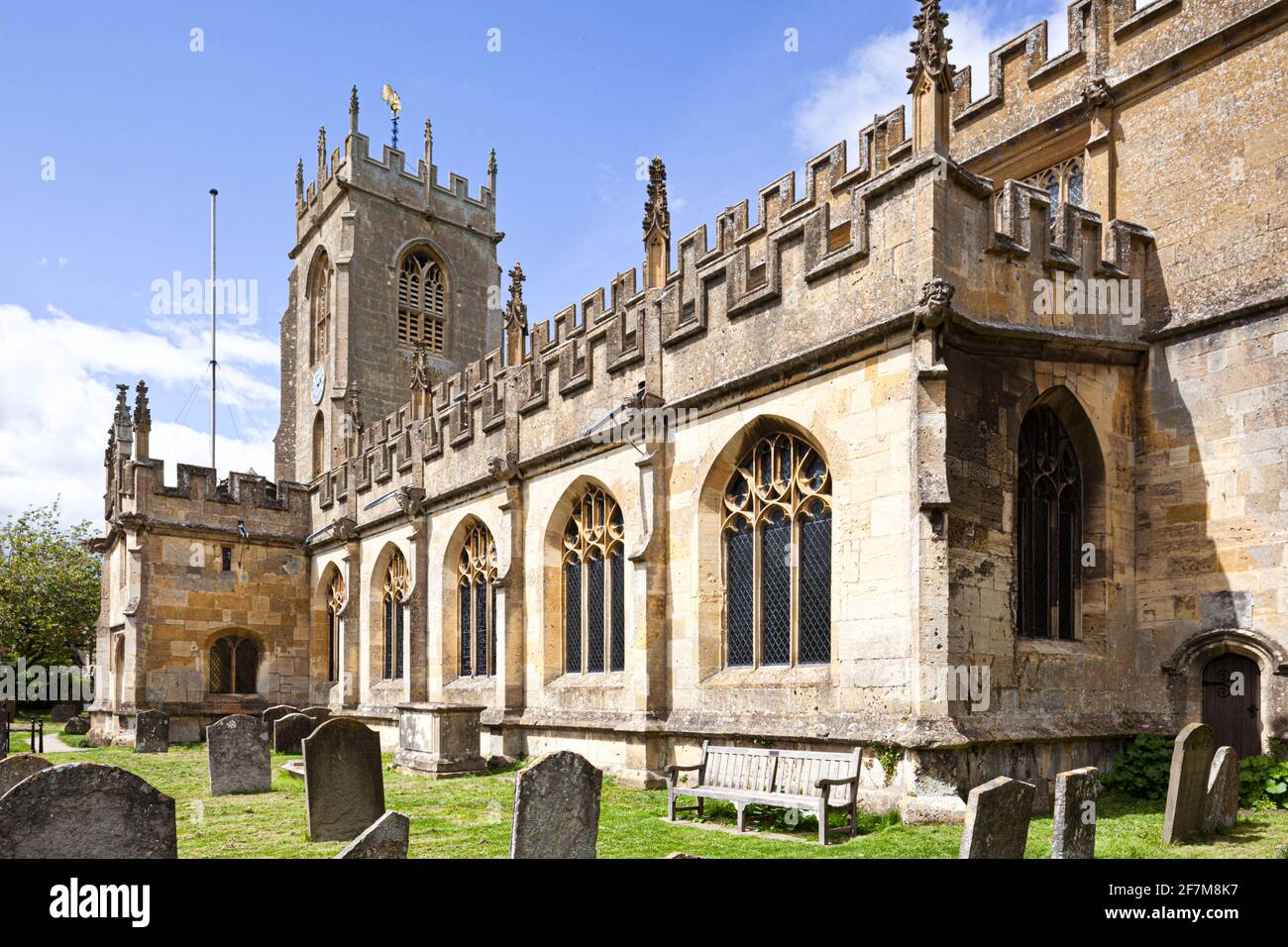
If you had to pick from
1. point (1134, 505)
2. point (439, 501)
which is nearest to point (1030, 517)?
point (1134, 505)

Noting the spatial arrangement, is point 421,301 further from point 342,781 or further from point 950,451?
point 950,451

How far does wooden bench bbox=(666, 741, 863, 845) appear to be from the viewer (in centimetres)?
958

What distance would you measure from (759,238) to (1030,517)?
814 centimetres

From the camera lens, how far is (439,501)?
19938 millimetres

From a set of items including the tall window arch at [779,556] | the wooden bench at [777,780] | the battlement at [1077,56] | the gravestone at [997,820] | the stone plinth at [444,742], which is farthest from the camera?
the stone plinth at [444,742]

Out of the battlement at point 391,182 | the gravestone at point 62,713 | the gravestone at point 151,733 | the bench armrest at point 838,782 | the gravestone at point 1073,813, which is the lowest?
the gravestone at point 62,713

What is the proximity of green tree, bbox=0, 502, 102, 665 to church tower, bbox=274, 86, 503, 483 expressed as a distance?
8330 millimetres

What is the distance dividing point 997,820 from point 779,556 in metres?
5.95

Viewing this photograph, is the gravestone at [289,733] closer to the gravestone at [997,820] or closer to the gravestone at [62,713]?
the gravestone at [997,820]

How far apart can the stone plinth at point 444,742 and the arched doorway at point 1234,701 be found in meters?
9.59

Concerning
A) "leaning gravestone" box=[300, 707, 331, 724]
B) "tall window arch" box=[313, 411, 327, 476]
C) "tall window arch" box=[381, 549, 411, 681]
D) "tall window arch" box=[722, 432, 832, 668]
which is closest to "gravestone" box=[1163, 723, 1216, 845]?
"tall window arch" box=[722, 432, 832, 668]

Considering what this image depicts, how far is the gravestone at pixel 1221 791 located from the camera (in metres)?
9.34

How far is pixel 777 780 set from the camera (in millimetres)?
10898

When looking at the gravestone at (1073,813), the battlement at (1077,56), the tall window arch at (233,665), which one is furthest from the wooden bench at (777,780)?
the tall window arch at (233,665)
